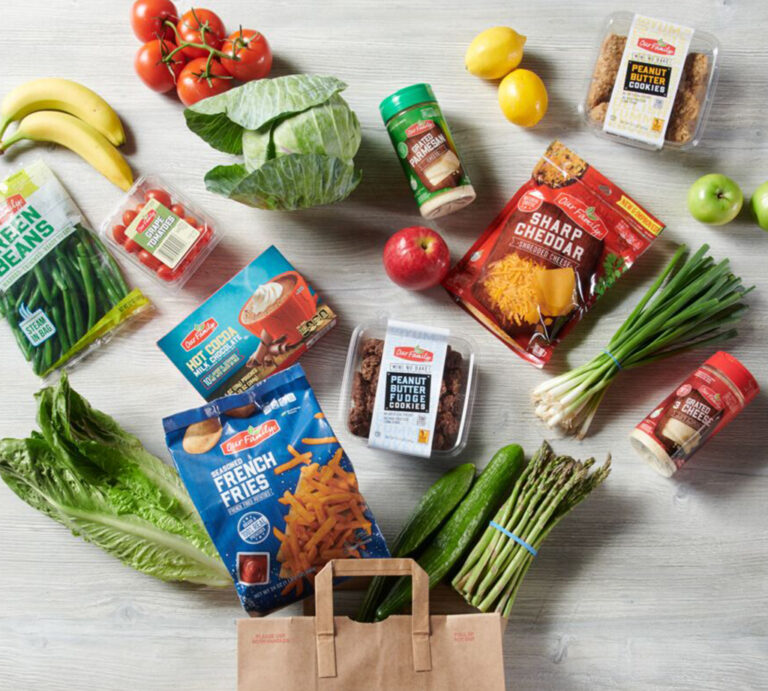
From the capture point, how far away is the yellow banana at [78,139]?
69.0 inches

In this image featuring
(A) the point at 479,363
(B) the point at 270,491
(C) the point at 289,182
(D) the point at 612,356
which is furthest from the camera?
(A) the point at 479,363

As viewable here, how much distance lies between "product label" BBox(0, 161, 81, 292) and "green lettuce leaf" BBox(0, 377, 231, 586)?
34 cm

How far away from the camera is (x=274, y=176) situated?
1543mm

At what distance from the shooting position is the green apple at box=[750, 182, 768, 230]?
1716 millimetres

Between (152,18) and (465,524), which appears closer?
(465,524)

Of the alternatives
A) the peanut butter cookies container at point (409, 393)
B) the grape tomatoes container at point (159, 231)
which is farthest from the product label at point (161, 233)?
the peanut butter cookies container at point (409, 393)

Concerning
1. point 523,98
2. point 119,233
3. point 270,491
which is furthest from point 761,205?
point 119,233

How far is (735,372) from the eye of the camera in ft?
5.27

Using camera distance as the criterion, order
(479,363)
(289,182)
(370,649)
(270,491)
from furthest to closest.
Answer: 1. (479,363)
2. (289,182)
3. (270,491)
4. (370,649)

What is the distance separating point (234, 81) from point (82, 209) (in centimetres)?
51

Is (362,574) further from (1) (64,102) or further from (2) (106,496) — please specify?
(1) (64,102)

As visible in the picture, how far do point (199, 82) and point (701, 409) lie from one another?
141 cm

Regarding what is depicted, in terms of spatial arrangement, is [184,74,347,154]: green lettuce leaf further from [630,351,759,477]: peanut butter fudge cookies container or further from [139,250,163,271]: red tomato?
[630,351,759,477]: peanut butter fudge cookies container

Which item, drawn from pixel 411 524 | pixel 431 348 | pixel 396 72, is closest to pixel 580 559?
pixel 411 524
